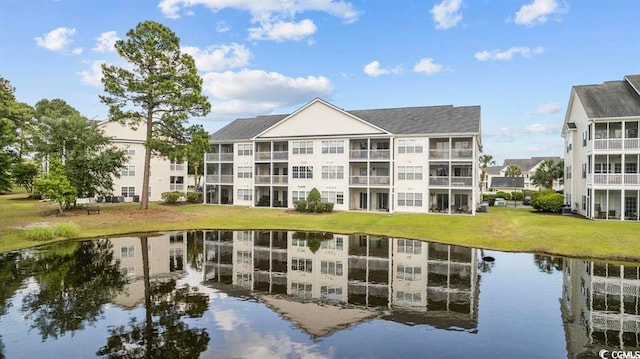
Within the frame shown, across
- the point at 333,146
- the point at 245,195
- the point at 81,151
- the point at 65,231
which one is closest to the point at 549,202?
the point at 333,146

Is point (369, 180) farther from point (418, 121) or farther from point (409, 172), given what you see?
point (418, 121)

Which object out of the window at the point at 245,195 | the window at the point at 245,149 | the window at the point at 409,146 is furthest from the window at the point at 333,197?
the window at the point at 245,149

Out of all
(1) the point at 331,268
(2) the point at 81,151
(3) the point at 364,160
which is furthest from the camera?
(3) the point at 364,160

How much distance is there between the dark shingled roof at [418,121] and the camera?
1658 inches

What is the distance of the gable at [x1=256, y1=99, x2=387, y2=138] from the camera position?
44.8 metres

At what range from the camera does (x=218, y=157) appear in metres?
53.3

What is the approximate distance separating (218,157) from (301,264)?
35.3 meters

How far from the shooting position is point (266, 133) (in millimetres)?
49438

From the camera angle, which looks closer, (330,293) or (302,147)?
(330,293)

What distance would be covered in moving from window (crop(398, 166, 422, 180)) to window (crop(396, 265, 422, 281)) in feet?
76.3

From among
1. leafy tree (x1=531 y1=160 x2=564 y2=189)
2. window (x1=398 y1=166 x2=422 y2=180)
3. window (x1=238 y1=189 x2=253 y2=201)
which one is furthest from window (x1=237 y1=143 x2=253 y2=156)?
leafy tree (x1=531 y1=160 x2=564 y2=189)

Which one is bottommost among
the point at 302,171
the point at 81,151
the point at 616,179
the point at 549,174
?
the point at 616,179

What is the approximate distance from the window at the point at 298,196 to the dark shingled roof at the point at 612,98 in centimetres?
2943

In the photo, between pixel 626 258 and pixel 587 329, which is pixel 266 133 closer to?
pixel 626 258
